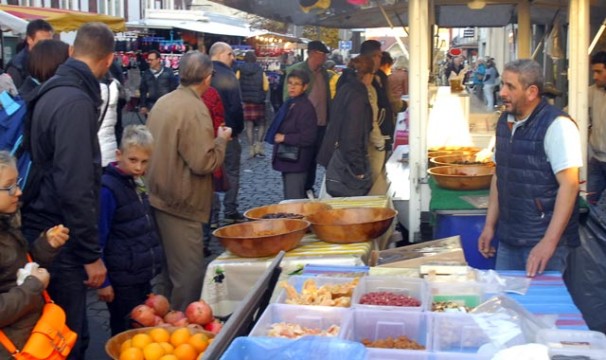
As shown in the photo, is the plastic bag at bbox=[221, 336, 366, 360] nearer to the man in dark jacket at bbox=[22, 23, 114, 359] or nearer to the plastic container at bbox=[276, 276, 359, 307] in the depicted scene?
the plastic container at bbox=[276, 276, 359, 307]

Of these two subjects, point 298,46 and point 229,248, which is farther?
point 298,46

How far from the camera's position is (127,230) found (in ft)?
13.9

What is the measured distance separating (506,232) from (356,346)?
1.95 m

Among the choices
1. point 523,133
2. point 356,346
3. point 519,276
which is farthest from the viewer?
point 523,133

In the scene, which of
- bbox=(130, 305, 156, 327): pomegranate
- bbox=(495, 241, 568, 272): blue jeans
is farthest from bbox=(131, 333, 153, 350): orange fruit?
bbox=(495, 241, 568, 272): blue jeans

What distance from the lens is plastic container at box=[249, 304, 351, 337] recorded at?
3.08 metres

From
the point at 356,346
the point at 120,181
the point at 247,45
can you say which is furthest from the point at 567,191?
the point at 247,45

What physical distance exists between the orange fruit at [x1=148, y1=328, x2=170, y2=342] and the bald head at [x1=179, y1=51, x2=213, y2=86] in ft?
6.55

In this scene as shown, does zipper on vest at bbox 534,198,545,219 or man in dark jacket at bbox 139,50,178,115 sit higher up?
man in dark jacket at bbox 139,50,178,115

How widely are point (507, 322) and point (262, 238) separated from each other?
5.91 feet

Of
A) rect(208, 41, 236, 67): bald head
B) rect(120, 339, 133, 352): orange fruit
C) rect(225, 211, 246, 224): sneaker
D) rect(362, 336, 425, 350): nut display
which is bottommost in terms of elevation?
rect(225, 211, 246, 224): sneaker

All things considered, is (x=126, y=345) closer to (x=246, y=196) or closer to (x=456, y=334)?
(x=456, y=334)

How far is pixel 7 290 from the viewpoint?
3.24 metres

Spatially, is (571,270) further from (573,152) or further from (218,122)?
(218,122)
